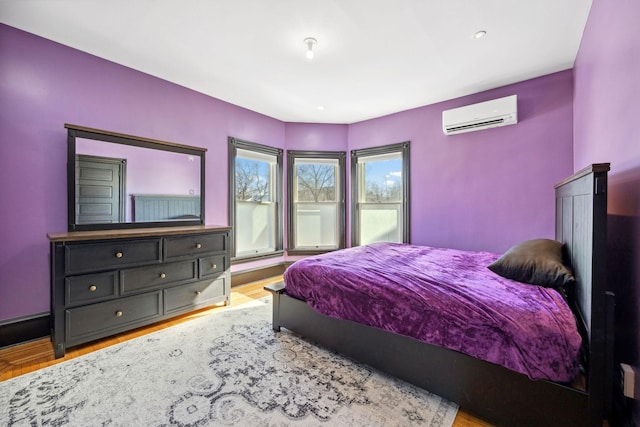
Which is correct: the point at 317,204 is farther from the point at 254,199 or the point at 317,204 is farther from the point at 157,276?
the point at 157,276

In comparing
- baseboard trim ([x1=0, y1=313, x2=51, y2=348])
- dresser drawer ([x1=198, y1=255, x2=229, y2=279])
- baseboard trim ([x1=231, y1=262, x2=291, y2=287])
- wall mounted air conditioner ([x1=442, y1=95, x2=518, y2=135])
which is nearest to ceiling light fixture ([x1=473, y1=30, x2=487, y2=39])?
wall mounted air conditioner ([x1=442, y1=95, x2=518, y2=135])

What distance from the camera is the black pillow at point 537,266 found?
1.60m

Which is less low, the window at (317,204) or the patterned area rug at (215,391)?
the window at (317,204)

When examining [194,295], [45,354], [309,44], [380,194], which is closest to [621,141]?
[309,44]

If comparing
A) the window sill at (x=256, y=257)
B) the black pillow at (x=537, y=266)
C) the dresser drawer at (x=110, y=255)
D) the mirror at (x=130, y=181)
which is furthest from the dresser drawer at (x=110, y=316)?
the black pillow at (x=537, y=266)

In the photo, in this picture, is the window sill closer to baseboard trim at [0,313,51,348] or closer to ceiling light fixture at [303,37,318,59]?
baseboard trim at [0,313,51,348]

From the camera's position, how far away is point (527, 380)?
129 cm

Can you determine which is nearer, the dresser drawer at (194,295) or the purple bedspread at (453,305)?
the purple bedspread at (453,305)

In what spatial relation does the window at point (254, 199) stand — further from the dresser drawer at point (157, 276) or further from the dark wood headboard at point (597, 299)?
the dark wood headboard at point (597, 299)

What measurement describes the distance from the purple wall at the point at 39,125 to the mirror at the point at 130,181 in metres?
0.12

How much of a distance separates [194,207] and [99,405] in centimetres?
217

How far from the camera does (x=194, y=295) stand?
2.83 m

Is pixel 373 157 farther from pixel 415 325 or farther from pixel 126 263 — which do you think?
pixel 126 263

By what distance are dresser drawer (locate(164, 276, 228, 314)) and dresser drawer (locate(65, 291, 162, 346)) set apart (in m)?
0.09
